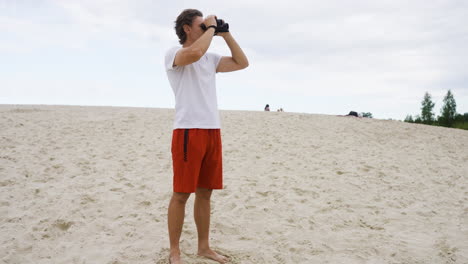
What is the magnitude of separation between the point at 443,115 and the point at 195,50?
39.7 m

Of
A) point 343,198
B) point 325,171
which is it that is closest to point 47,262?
point 343,198

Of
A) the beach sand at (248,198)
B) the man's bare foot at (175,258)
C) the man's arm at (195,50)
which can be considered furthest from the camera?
the beach sand at (248,198)

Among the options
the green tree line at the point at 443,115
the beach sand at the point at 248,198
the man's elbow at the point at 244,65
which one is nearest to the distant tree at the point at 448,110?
the green tree line at the point at 443,115

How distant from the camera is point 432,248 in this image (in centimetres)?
306

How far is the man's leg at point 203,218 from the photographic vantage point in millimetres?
2346

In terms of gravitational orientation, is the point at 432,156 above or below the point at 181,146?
below

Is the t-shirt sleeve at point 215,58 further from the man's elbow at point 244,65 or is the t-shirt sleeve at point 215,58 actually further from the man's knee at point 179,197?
the man's knee at point 179,197

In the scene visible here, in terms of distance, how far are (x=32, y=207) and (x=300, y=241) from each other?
3.27 m

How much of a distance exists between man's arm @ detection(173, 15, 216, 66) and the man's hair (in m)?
0.18

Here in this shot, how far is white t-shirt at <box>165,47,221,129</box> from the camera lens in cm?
212

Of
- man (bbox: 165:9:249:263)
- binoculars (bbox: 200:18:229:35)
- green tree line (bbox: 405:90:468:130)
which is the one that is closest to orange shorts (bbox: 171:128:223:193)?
man (bbox: 165:9:249:263)

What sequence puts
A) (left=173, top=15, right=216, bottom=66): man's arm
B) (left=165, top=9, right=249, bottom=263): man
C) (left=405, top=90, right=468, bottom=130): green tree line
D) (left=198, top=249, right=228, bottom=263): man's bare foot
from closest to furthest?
(left=173, top=15, right=216, bottom=66): man's arm
(left=165, top=9, right=249, bottom=263): man
(left=198, top=249, right=228, bottom=263): man's bare foot
(left=405, top=90, right=468, bottom=130): green tree line

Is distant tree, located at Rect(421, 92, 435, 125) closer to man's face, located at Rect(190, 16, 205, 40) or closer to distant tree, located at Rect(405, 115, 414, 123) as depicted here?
distant tree, located at Rect(405, 115, 414, 123)

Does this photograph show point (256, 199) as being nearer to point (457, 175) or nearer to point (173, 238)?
point (173, 238)
